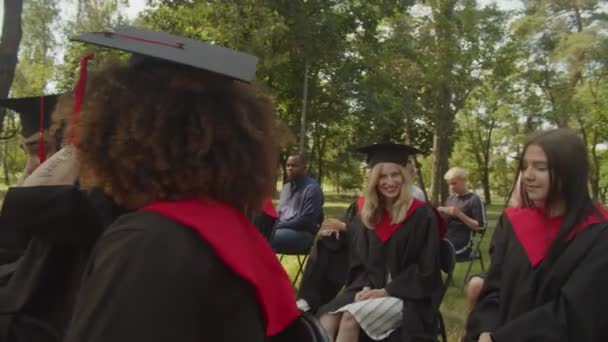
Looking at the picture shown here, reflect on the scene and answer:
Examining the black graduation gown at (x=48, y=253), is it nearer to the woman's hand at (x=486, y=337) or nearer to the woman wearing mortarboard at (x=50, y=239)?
the woman wearing mortarboard at (x=50, y=239)

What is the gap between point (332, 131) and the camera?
87.4ft

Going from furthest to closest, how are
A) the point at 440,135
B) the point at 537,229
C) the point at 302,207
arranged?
the point at 440,135 → the point at 302,207 → the point at 537,229

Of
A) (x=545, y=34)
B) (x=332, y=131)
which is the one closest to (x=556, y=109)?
(x=545, y=34)

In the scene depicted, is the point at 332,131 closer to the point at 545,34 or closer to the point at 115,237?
the point at 545,34

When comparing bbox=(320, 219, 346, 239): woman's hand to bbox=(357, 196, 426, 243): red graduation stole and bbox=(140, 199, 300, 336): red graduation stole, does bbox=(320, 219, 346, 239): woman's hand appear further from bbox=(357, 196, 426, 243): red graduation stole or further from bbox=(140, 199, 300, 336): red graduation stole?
bbox=(140, 199, 300, 336): red graduation stole

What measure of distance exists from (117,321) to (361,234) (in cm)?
355

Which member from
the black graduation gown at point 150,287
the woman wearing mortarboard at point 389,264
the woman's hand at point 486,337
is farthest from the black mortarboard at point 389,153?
the black graduation gown at point 150,287

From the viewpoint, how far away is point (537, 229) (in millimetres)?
3203

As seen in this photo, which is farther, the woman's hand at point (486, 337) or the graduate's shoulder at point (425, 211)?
the graduate's shoulder at point (425, 211)

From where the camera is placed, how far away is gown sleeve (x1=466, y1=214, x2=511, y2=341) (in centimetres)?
335

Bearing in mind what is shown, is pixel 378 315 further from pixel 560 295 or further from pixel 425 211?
pixel 560 295

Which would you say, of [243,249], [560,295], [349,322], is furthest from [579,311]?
[243,249]

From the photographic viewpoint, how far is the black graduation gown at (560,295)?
2.80 m

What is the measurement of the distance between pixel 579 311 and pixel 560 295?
4.7 inches
